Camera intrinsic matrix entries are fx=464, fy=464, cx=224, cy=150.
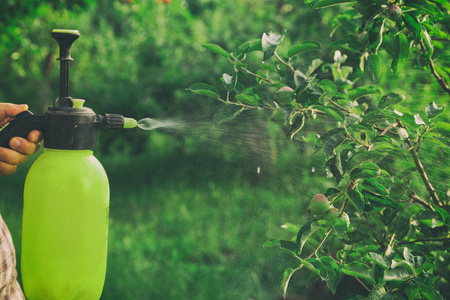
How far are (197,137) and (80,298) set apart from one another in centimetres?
527

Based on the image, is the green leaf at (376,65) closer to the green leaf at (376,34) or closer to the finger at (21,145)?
the green leaf at (376,34)

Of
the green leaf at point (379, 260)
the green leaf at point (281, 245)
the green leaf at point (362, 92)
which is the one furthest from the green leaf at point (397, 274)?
the green leaf at point (362, 92)

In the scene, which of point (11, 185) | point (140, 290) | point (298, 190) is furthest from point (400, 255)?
point (11, 185)

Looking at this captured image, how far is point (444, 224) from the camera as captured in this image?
1.29 meters

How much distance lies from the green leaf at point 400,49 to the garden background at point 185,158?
0.74m

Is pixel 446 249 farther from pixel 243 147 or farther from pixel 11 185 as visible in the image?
pixel 11 185

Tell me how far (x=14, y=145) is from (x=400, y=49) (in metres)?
1.05

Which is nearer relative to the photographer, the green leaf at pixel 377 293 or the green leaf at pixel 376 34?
the green leaf at pixel 377 293

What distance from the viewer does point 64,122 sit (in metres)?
1.00

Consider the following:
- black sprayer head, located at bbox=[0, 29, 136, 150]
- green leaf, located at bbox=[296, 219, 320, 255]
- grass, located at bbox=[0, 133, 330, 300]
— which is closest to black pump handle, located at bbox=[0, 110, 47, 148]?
black sprayer head, located at bbox=[0, 29, 136, 150]

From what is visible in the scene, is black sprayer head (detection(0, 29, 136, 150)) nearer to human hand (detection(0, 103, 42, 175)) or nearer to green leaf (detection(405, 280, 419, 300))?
human hand (detection(0, 103, 42, 175))

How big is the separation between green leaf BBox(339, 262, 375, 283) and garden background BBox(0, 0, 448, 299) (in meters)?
0.99

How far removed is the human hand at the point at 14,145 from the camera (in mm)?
1062

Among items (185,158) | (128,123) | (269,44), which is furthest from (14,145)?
(185,158)
